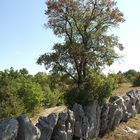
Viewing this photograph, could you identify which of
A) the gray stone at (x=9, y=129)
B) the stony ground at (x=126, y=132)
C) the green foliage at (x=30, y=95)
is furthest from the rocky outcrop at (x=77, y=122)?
the green foliage at (x=30, y=95)

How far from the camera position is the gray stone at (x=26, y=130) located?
17.7 metres

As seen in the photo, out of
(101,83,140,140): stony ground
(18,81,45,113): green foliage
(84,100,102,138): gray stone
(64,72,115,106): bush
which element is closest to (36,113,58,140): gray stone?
(84,100,102,138): gray stone

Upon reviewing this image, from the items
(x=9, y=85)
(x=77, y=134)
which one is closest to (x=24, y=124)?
(x=77, y=134)

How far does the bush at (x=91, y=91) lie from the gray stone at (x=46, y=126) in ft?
17.2

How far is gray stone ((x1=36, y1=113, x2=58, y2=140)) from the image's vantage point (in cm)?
1957

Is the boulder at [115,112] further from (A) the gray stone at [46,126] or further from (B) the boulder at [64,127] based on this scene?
(A) the gray stone at [46,126]

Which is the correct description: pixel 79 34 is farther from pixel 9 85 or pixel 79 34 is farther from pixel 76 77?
pixel 9 85

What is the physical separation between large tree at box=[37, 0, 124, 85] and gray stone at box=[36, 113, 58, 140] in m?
7.60

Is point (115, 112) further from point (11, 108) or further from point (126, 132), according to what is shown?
point (11, 108)

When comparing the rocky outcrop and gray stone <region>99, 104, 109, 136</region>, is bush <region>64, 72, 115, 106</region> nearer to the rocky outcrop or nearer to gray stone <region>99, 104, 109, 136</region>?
the rocky outcrop

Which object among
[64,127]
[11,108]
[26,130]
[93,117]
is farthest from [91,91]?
[11,108]

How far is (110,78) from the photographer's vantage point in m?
27.0

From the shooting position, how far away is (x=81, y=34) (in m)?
28.1

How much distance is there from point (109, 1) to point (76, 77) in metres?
5.79
